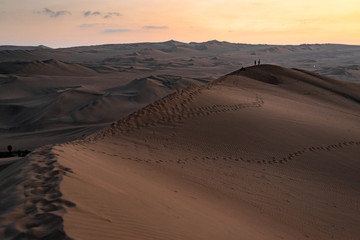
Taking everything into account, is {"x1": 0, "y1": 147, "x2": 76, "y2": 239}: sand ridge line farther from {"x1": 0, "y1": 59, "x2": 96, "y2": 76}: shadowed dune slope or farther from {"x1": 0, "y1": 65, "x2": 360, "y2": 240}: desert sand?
{"x1": 0, "y1": 59, "x2": 96, "y2": 76}: shadowed dune slope

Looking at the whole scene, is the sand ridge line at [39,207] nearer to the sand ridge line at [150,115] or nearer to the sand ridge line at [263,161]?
the sand ridge line at [263,161]

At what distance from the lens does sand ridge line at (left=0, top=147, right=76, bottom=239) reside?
11.8 feet

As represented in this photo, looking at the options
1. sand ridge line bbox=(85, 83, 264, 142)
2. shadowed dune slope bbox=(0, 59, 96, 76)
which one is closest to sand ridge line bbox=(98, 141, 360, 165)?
sand ridge line bbox=(85, 83, 264, 142)

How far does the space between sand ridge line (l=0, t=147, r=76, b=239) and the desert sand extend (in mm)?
14

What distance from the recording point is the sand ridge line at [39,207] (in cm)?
360

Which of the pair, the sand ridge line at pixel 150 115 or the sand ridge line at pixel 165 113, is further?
the sand ridge line at pixel 165 113

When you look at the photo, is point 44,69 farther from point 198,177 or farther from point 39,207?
point 39,207

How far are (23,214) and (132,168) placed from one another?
336 centimetres

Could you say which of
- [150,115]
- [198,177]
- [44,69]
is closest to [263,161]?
[198,177]

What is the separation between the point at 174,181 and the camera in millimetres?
6922

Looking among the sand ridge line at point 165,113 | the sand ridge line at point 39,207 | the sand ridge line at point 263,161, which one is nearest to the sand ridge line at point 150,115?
the sand ridge line at point 165,113

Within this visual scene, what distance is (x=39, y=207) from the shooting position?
4.14 meters

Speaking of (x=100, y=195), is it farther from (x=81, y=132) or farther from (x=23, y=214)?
(x=81, y=132)

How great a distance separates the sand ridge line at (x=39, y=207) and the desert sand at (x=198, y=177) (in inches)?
0.5
